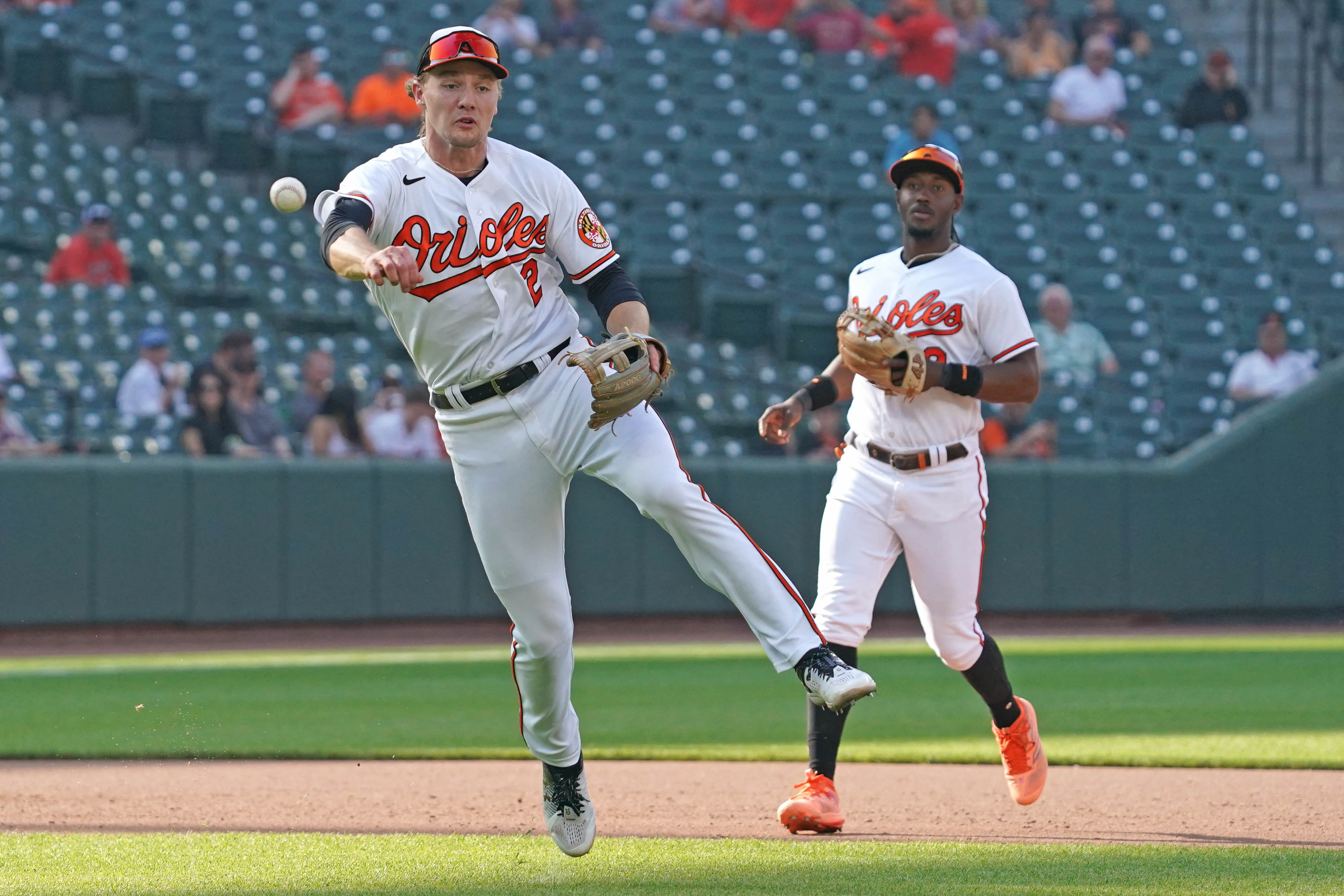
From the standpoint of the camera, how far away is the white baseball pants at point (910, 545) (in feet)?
16.0

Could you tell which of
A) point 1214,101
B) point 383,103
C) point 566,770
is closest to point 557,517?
point 566,770

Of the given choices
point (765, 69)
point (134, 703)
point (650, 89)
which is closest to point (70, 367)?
point (134, 703)

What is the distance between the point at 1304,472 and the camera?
11.9 m

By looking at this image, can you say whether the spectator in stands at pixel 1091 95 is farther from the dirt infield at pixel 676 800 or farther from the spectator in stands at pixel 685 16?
the dirt infield at pixel 676 800

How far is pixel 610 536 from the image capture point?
11562 mm

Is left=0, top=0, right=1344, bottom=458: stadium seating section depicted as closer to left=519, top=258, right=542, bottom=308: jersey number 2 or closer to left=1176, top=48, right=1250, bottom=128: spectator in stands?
left=1176, top=48, right=1250, bottom=128: spectator in stands

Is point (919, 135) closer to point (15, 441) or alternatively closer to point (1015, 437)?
point (1015, 437)

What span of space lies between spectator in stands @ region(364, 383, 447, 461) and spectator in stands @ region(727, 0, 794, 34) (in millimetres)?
6143

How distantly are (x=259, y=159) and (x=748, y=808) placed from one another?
1018cm

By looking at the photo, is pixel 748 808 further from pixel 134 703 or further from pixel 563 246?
pixel 134 703

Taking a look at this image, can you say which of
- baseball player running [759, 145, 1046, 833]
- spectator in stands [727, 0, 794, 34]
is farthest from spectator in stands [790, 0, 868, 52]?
baseball player running [759, 145, 1046, 833]

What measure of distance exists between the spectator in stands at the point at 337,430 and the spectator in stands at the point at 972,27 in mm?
7708

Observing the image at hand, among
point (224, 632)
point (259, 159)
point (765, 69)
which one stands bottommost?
point (224, 632)

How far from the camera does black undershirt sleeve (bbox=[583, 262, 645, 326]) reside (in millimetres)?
4227
